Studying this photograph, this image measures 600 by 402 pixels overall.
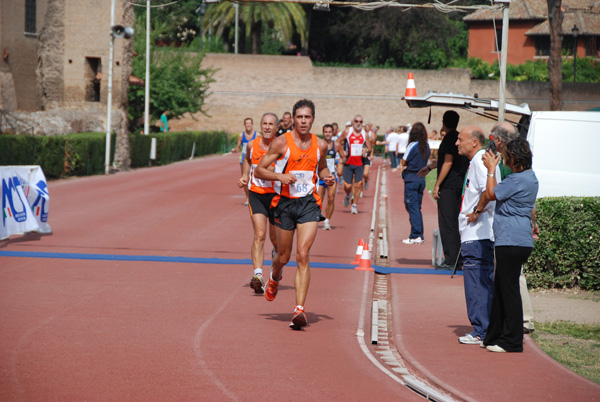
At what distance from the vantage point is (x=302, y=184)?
8227mm

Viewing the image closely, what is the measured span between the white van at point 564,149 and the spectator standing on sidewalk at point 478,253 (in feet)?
16.3

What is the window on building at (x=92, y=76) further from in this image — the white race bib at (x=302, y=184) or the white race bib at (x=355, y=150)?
the white race bib at (x=302, y=184)

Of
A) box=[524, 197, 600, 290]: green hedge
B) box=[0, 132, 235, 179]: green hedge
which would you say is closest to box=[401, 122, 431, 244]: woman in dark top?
box=[524, 197, 600, 290]: green hedge

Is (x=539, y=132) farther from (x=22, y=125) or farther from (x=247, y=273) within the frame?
(x=22, y=125)

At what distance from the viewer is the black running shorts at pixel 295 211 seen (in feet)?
26.8

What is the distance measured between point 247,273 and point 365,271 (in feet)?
5.51

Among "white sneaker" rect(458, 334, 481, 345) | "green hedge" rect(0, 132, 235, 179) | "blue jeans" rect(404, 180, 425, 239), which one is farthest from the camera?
"green hedge" rect(0, 132, 235, 179)

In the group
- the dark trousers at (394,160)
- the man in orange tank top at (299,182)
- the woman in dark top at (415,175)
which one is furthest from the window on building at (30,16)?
the man in orange tank top at (299,182)

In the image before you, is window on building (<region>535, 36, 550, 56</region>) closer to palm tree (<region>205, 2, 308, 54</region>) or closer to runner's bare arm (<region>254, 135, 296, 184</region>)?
palm tree (<region>205, 2, 308, 54</region>)

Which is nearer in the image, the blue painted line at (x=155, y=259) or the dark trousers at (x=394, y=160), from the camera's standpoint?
the blue painted line at (x=155, y=259)

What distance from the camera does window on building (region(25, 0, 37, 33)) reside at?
4309 cm

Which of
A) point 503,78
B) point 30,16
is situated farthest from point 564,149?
point 30,16

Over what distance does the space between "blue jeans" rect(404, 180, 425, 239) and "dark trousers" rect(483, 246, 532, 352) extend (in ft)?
23.5

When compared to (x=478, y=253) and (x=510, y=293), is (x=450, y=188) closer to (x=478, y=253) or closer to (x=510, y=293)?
(x=478, y=253)
